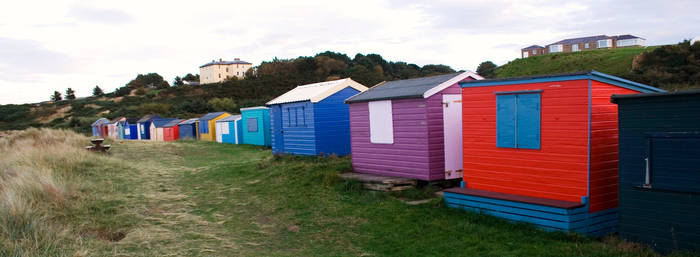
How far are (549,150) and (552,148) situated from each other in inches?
2.5

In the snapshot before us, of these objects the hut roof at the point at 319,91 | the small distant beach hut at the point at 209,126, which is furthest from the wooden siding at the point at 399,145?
the small distant beach hut at the point at 209,126

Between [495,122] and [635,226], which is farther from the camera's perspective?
[495,122]

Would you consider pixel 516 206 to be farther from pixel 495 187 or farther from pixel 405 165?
pixel 405 165

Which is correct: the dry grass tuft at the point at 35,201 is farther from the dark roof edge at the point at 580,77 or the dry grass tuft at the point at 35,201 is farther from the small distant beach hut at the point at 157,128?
the small distant beach hut at the point at 157,128

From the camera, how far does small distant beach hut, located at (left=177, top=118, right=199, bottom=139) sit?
32.7 meters

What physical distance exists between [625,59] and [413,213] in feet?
142

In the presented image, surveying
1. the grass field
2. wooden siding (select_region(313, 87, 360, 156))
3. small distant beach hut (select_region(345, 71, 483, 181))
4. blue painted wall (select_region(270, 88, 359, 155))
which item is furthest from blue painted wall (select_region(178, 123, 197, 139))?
small distant beach hut (select_region(345, 71, 483, 181))

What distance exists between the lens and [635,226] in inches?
225

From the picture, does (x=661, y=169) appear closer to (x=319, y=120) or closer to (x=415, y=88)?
(x=415, y=88)

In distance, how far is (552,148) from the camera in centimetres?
688

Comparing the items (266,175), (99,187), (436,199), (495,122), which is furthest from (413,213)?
(99,187)

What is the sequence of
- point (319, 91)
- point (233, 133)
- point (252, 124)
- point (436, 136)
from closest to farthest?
point (436, 136), point (319, 91), point (252, 124), point (233, 133)

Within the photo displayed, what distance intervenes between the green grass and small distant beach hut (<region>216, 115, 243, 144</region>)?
31171mm

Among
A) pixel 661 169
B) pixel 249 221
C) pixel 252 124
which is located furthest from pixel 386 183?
pixel 252 124
